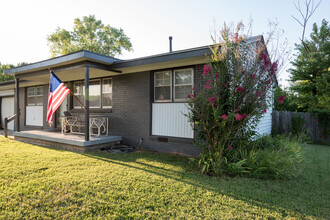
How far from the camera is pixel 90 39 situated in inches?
1180

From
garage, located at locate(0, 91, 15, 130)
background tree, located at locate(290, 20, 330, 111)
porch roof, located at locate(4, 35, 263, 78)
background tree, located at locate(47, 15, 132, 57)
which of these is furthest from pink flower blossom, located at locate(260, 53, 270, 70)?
background tree, located at locate(47, 15, 132, 57)

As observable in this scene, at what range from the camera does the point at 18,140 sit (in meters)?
8.34

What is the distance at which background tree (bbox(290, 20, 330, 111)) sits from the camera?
11.5 m

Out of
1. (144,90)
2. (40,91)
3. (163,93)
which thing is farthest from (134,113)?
(40,91)

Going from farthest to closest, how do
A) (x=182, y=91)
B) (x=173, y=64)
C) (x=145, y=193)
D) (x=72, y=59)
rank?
(x=182, y=91)
(x=72, y=59)
(x=173, y=64)
(x=145, y=193)

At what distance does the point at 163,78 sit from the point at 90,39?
27.6 metres

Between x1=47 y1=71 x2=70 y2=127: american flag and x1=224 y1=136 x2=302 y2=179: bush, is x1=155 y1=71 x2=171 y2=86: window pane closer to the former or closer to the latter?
x1=47 y1=71 x2=70 y2=127: american flag

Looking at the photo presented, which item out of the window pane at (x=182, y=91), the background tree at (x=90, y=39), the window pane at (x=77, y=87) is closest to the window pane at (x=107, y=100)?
the window pane at (x=77, y=87)

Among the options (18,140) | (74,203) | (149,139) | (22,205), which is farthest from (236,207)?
(18,140)

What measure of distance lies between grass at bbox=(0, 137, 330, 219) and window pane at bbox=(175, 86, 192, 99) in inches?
90.8

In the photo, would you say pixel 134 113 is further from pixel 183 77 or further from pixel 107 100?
pixel 183 77

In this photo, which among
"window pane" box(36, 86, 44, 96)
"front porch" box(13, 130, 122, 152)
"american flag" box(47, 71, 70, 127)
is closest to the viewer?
"american flag" box(47, 71, 70, 127)

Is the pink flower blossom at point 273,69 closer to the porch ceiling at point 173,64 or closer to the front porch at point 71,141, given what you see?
the porch ceiling at point 173,64

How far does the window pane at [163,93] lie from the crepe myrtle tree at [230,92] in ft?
6.93
